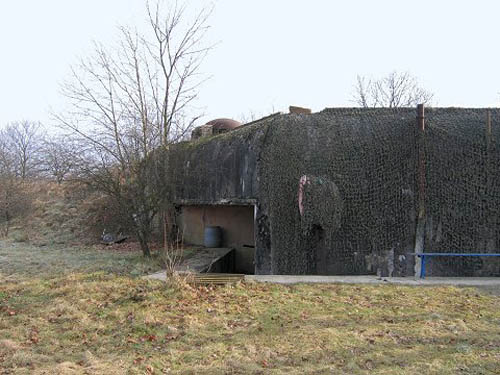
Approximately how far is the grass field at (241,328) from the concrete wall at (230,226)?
493 centimetres

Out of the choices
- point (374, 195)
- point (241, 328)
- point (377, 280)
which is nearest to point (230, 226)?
point (374, 195)

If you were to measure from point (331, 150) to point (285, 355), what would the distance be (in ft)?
19.6

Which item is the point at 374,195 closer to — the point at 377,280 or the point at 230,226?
the point at 377,280

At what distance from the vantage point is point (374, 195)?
9984 mm

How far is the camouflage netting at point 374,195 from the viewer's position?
9.83 meters

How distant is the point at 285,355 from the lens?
512cm

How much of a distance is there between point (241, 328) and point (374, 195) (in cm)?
522

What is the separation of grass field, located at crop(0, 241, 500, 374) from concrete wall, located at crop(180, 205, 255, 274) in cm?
493

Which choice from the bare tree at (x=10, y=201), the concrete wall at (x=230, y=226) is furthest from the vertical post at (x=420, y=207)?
the bare tree at (x=10, y=201)

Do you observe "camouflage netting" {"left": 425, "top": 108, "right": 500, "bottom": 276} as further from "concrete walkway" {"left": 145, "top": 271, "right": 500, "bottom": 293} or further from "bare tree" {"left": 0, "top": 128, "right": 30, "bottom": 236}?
"bare tree" {"left": 0, "top": 128, "right": 30, "bottom": 236}

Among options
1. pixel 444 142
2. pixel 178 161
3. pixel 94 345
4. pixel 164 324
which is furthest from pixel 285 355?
pixel 178 161

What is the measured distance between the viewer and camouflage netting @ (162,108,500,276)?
983 centimetres

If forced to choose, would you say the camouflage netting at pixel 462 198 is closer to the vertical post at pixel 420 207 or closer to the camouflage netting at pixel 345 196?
the vertical post at pixel 420 207

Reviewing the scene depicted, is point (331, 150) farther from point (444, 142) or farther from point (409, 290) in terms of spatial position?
point (409, 290)
